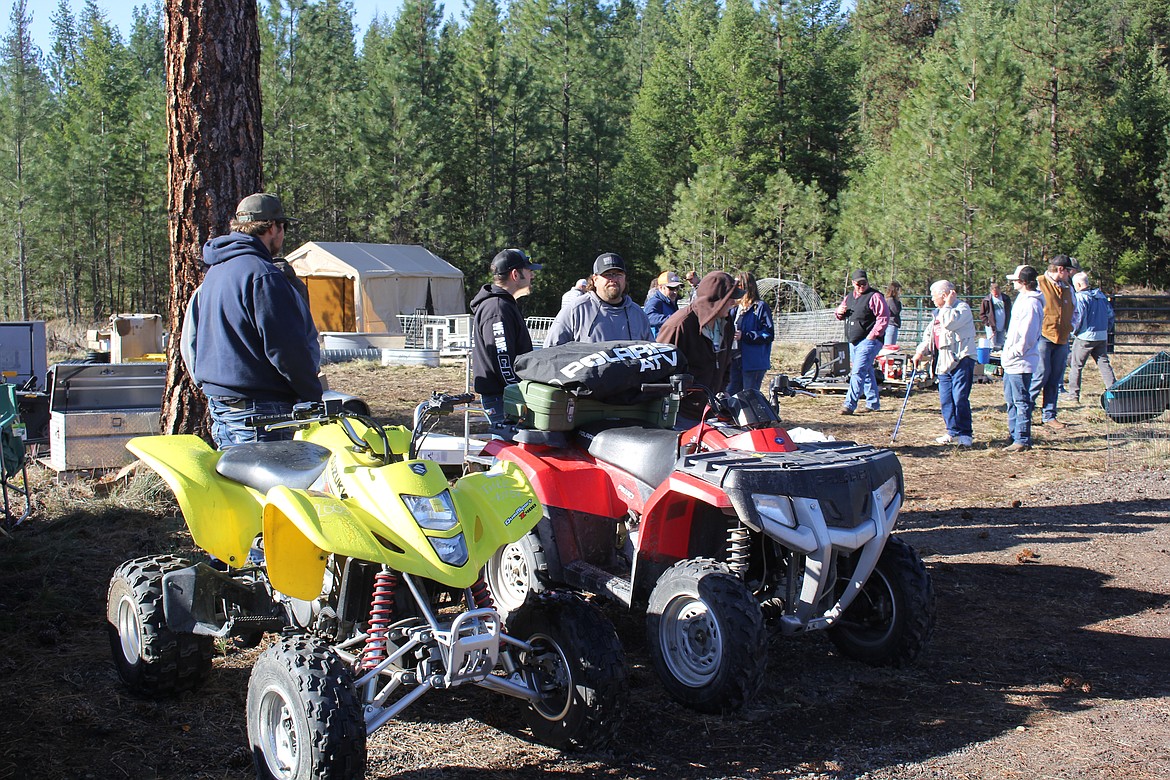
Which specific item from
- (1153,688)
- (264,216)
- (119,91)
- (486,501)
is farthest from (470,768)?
(119,91)

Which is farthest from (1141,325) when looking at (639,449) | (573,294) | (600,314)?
(639,449)

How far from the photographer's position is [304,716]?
3088 millimetres

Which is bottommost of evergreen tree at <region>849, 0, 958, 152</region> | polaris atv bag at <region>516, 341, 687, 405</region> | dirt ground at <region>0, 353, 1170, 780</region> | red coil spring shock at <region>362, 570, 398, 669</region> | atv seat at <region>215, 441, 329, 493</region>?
dirt ground at <region>0, 353, 1170, 780</region>

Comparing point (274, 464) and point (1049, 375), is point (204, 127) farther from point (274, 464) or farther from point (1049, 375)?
point (1049, 375)

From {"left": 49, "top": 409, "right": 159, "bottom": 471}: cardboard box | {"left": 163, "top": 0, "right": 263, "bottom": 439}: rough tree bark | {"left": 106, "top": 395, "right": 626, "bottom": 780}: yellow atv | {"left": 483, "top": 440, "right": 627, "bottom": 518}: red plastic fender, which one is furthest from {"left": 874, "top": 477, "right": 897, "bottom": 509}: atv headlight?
{"left": 49, "top": 409, "right": 159, "bottom": 471}: cardboard box

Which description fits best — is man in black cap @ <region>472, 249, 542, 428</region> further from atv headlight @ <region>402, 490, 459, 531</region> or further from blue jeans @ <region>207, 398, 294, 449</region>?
atv headlight @ <region>402, 490, 459, 531</region>

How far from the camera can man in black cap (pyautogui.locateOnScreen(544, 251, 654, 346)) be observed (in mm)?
6789

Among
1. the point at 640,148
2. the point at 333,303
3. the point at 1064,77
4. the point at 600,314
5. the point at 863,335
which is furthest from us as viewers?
the point at 640,148

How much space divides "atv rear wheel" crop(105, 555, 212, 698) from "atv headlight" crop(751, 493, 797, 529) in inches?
91.3

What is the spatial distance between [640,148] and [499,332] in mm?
45947

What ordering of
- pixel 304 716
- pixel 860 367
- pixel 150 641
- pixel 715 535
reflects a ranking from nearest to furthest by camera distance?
pixel 304 716
pixel 150 641
pixel 715 535
pixel 860 367

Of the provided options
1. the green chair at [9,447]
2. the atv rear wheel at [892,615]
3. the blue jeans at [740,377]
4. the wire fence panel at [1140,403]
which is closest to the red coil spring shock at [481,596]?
the atv rear wheel at [892,615]

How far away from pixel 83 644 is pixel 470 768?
237 cm

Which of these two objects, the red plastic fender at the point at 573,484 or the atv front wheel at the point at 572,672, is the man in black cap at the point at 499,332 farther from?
the atv front wheel at the point at 572,672
